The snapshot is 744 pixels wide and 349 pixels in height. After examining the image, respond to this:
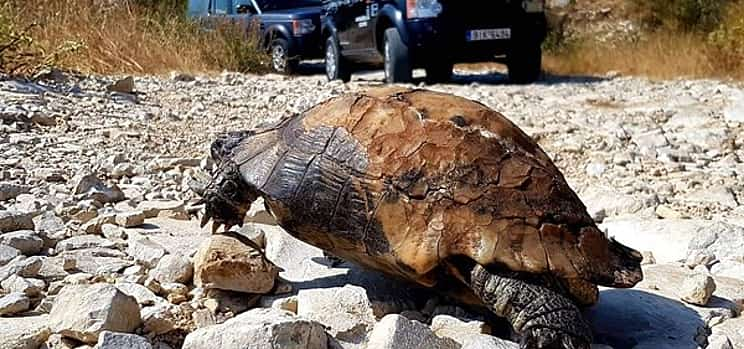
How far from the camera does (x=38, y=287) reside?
298 centimetres

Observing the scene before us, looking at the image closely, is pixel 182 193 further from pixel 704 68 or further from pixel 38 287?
pixel 704 68

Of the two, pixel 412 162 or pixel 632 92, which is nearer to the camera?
pixel 412 162

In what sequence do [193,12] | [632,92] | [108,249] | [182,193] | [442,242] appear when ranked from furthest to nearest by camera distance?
1. [193,12]
2. [632,92]
3. [182,193]
4. [108,249]
5. [442,242]

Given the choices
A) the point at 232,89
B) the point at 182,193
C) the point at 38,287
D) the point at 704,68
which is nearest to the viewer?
the point at 38,287

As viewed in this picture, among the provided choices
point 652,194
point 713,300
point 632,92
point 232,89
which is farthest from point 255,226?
point 632,92

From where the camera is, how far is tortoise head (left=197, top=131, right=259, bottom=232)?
10.8 ft

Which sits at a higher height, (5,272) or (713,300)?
(5,272)

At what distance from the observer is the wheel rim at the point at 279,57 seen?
48.4 ft

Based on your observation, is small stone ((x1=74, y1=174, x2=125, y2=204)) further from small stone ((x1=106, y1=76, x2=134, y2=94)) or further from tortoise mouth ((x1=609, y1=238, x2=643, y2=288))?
small stone ((x1=106, y1=76, x2=134, y2=94))

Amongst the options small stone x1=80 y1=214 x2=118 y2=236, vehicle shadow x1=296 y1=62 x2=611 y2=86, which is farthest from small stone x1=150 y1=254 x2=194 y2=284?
vehicle shadow x1=296 y1=62 x2=611 y2=86

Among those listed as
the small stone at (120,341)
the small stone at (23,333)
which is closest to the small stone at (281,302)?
the small stone at (120,341)

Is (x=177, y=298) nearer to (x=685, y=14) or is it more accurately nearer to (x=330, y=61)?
(x=330, y=61)

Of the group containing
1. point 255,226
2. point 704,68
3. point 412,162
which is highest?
point 412,162

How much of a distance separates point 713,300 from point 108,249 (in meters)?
2.24
